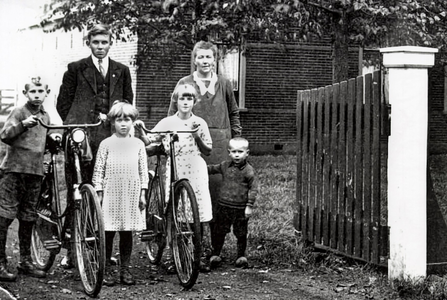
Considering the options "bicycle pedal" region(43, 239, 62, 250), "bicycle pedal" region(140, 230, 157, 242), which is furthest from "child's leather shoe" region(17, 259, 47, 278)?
"bicycle pedal" region(140, 230, 157, 242)

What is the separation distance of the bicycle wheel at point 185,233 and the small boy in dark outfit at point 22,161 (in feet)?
3.63

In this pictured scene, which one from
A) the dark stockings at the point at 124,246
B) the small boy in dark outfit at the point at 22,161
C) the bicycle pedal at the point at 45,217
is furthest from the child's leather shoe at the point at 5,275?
the dark stockings at the point at 124,246

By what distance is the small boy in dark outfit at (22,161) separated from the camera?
6.06 m

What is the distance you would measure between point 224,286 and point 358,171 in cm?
142

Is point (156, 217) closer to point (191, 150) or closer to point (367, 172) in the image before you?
point (191, 150)

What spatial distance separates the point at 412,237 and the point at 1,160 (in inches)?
127

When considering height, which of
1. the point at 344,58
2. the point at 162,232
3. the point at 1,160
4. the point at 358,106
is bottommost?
the point at 162,232

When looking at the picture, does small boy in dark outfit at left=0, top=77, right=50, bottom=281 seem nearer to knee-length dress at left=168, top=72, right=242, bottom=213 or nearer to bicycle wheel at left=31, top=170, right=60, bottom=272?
bicycle wheel at left=31, top=170, right=60, bottom=272

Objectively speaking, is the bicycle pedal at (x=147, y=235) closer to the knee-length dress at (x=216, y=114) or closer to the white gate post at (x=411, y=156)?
the knee-length dress at (x=216, y=114)

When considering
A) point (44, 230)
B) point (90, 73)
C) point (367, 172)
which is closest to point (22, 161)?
point (44, 230)

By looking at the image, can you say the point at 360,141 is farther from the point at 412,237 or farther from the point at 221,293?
the point at 221,293

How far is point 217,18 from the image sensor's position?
42.5ft

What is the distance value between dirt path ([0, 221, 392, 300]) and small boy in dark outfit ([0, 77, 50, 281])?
11.9 inches

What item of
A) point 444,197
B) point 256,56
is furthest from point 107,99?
point 256,56
